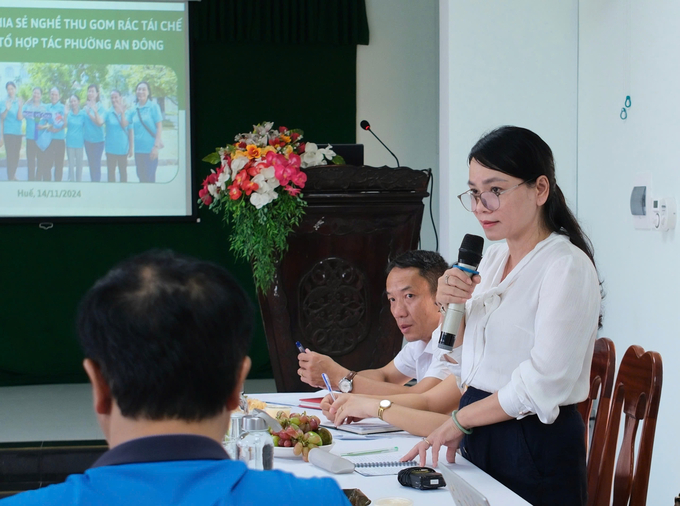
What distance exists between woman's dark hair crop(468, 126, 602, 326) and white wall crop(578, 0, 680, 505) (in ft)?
3.93

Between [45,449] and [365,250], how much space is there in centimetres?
201

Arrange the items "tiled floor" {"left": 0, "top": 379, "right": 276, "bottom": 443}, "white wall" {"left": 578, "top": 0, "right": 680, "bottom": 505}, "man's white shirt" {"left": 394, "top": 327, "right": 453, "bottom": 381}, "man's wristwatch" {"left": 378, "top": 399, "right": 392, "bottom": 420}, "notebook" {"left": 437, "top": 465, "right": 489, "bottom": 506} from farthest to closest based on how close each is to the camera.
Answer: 1. "tiled floor" {"left": 0, "top": 379, "right": 276, "bottom": 443}
2. "white wall" {"left": 578, "top": 0, "right": 680, "bottom": 505}
3. "man's white shirt" {"left": 394, "top": 327, "right": 453, "bottom": 381}
4. "man's wristwatch" {"left": 378, "top": 399, "right": 392, "bottom": 420}
5. "notebook" {"left": 437, "top": 465, "right": 489, "bottom": 506}

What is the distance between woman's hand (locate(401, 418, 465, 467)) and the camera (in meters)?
1.64

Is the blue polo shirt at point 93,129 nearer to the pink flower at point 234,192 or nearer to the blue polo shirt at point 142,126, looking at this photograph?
the blue polo shirt at point 142,126

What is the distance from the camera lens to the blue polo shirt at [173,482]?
0.65 meters

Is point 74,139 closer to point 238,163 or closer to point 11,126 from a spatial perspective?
point 11,126

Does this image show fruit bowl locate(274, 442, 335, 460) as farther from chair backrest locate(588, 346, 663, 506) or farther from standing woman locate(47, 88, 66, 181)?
standing woman locate(47, 88, 66, 181)

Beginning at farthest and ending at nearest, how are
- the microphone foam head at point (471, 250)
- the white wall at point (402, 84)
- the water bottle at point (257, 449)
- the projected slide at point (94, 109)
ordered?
the white wall at point (402, 84)
the projected slide at point (94, 109)
the microphone foam head at point (471, 250)
the water bottle at point (257, 449)

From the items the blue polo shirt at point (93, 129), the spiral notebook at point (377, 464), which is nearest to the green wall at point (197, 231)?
the blue polo shirt at point (93, 129)

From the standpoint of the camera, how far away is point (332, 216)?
3.33 metres

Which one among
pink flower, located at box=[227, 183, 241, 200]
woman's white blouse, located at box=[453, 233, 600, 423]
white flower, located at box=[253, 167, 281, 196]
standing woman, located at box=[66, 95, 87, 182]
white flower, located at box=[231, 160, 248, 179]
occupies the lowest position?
woman's white blouse, located at box=[453, 233, 600, 423]

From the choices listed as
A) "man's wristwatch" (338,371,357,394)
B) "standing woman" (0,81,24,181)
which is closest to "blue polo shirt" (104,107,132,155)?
"standing woman" (0,81,24,181)

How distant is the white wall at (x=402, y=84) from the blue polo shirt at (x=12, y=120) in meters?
2.59

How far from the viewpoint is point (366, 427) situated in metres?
2.03
